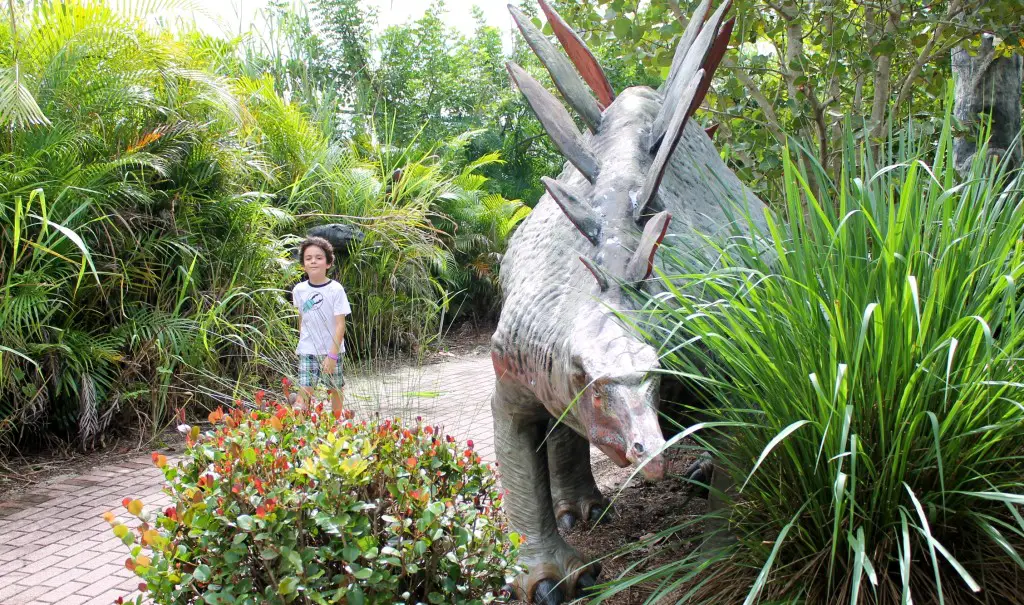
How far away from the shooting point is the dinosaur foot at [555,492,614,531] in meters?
3.87

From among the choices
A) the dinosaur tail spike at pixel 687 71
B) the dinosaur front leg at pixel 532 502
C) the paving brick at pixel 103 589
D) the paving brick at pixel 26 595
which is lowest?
the paving brick at pixel 103 589

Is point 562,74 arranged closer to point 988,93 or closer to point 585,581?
point 585,581

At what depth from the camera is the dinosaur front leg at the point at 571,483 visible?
3.87 meters

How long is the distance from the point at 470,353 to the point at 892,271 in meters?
9.69

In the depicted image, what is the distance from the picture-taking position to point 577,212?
254cm

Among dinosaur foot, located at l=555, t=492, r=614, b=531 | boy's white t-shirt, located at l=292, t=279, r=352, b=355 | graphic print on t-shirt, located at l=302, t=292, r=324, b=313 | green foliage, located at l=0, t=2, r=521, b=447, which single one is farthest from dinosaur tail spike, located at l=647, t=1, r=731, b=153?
graphic print on t-shirt, located at l=302, t=292, r=324, b=313

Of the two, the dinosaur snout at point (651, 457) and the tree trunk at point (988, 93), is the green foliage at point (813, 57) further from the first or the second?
the dinosaur snout at point (651, 457)

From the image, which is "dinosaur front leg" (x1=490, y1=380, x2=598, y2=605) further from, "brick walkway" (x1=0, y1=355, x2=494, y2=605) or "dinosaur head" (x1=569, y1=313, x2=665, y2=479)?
"dinosaur head" (x1=569, y1=313, x2=665, y2=479)

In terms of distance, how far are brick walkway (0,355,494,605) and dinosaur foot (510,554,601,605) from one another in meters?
0.67

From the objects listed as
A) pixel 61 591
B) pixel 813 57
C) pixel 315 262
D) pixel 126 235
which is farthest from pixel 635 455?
pixel 126 235

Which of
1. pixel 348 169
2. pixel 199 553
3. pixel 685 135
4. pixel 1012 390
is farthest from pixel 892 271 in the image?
pixel 348 169

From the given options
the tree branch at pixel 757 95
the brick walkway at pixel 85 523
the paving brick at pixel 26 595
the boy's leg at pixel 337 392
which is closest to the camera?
the boy's leg at pixel 337 392

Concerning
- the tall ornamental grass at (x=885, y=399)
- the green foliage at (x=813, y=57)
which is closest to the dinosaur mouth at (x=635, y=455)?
the tall ornamental grass at (x=885, y=399)

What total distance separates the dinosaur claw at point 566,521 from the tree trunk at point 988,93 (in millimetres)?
3231
